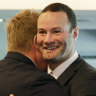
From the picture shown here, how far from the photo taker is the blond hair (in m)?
1.00

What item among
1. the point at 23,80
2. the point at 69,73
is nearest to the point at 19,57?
the point at 23,80

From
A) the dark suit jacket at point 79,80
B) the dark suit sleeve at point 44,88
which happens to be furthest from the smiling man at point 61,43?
the dark suit sleeve at point 44,88

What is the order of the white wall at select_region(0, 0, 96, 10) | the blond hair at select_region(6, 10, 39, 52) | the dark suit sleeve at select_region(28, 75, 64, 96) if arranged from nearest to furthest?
the dark suit sleeve at select_region(28, 75, 64, 96), the blond hair at select_region(6, 10, 39, 52), the white wall at select_region(0, 0, 96, 10)

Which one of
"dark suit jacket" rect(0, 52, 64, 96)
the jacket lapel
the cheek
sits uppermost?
the cheek

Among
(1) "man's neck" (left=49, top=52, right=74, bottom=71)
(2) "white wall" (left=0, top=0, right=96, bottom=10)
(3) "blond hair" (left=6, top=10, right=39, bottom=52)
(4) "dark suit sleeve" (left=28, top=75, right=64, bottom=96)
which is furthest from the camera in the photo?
(2) "white wall" (left=0, top=0, right=96, bottom=10)

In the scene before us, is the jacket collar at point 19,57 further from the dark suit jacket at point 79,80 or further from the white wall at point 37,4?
the white wall at point 37,4

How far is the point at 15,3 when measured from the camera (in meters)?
1.85

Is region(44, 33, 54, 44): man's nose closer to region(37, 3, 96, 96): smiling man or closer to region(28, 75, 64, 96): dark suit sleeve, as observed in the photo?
region(37, 3, 96, 96): smiling man

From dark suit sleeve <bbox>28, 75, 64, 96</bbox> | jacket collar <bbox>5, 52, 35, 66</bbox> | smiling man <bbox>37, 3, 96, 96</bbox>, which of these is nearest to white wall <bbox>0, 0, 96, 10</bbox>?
smiling man <bbox>37, 3, 96, 96</bbox>

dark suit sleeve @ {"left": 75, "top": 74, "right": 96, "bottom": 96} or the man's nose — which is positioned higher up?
the man's nose

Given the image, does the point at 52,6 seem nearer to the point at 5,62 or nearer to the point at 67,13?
the point at 67,13

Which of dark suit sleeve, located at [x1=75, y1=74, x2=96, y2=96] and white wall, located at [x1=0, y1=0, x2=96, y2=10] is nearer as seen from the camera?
dark suit sleeve, located at [x1=75, y1=74, x2=96, y2=96]

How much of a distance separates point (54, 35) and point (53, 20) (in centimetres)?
6

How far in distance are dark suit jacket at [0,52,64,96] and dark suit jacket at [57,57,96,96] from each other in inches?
3.0
